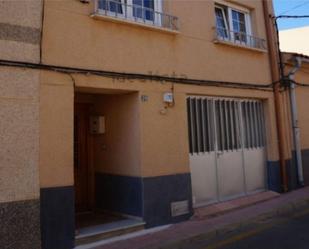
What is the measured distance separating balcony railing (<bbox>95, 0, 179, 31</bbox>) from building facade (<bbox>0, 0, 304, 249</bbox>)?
24 mm

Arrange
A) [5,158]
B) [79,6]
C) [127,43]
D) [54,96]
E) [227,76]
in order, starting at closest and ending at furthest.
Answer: [5,158] < [54,96] < [79,6] < [127,43] < [227,76]

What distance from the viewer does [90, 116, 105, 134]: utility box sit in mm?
7551

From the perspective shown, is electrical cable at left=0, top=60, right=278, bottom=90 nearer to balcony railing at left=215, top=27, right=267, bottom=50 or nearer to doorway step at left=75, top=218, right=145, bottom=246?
balcony railing at left=215, top=27, right=267, bottom=50

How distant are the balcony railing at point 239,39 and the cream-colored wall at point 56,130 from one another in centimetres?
407

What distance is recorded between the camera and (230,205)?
8164mm

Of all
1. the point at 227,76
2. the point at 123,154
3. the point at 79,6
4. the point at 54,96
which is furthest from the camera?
the point at 227,76

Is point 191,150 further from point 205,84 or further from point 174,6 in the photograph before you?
point 174,6

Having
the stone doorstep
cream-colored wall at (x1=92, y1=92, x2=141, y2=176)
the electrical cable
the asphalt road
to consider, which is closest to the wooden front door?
cream-colored wall at (x1=92, y1=92, x2=141, y2=176)

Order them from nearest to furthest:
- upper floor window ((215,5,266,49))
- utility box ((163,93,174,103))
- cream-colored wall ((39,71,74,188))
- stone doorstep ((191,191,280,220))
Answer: cream-colored wall ((39,71,74,188)) → utility box ((163,93,174,103)) → stone doorstep ((191,191,280,220)) → upper floor window ((215,5,266,49))

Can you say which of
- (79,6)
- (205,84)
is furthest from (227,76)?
(79,6)

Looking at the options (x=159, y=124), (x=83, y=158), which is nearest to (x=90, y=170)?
(x=83, y=158)

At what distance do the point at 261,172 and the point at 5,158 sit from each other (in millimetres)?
6561

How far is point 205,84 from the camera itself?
7918 millimetres

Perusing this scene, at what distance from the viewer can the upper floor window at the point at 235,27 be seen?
898 centimetres
